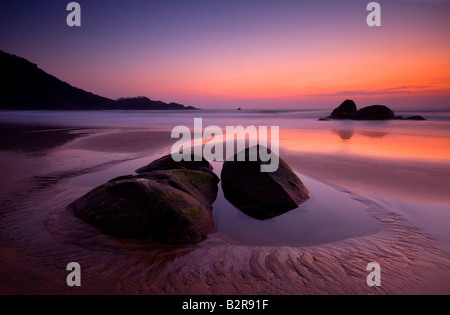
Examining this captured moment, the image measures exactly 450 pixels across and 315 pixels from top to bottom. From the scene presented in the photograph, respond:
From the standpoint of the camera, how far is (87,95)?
13262 centimetres

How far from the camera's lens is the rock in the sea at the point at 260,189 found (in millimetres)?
4742

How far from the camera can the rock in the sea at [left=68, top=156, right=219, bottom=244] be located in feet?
11.5

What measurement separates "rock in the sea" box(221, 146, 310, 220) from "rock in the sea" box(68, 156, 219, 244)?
107 cm

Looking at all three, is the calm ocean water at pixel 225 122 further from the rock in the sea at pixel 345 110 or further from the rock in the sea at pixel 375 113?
the rock in the sea at pixel 375 113

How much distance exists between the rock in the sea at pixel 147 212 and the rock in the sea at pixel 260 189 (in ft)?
→ 3.51

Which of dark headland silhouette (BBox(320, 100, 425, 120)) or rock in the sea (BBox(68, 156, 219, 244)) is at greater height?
dark headland silhouette (BBox(320, 100, 425, 120))

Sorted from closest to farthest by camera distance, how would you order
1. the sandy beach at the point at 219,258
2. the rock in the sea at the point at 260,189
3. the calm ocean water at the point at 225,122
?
the sandy beach at the point at 219,258, the rock in the sea at the point at 260,189, the calm ocean water at the point at 225,122

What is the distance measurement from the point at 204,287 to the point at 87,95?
154706mm

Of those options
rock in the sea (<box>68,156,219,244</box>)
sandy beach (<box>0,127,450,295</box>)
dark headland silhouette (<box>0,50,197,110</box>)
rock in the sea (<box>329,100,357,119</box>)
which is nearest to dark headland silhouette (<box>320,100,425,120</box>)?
rock in the sea (<box>329,100,357,119</box>)

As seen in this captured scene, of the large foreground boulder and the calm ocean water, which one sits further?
the calm ocean water

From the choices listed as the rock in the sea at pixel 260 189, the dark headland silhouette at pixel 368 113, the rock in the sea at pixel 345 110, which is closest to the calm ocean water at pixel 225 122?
the rock in the sea at pixel 345 110

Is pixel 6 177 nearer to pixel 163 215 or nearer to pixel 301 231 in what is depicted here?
pixel 163 215

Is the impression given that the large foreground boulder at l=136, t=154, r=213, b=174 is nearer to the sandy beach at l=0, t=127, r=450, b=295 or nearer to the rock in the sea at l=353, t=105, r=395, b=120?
the sandy beach at l=0, t=127, r=450, b=295
